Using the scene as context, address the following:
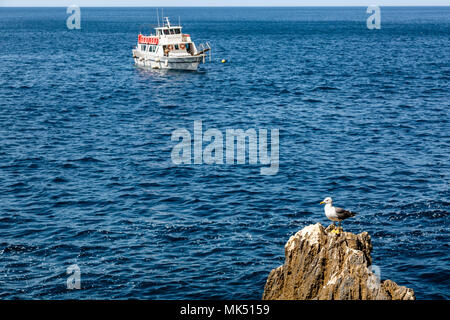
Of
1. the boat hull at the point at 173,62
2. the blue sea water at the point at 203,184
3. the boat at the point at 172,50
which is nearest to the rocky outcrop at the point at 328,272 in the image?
the blue sea water at the point at 203,184

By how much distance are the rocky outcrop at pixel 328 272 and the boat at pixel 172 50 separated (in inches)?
2506

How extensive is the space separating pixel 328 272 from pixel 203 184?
1778cm

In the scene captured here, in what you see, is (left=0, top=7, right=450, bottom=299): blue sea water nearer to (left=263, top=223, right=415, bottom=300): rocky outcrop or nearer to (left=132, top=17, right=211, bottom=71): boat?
(left=263, top=223, right=415, bottom=300): rocky outcrop

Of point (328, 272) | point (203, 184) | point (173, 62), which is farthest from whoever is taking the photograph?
point (173, 62)

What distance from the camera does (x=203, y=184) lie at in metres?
33.9

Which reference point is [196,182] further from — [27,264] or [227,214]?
[27,264]

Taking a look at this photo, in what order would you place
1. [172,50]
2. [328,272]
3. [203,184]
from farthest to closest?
1. [172,50]
2. [203,184]
3. [328,272]

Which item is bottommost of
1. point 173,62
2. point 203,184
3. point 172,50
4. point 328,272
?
point 203,184

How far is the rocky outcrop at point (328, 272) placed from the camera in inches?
597

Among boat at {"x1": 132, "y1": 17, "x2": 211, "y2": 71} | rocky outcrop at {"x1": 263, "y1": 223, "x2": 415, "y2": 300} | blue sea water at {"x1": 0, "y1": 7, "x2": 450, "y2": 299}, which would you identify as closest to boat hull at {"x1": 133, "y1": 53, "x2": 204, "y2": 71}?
boat at {"x1": 132, "y1": 17, "x2": 211, "y2": 71}

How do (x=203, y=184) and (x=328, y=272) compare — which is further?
(x=203, y=184)

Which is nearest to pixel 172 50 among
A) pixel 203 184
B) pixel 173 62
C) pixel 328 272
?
pixel 173 62

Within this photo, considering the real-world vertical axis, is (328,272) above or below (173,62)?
below

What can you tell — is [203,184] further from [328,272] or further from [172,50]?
[172,50]
